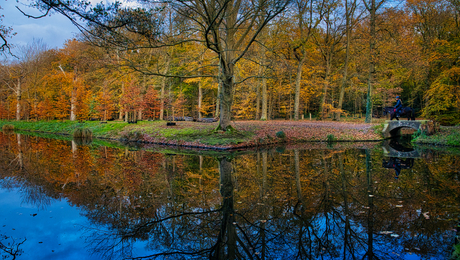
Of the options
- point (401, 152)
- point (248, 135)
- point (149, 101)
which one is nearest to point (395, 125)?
point (401, 152)

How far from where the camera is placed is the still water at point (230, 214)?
3.32 meters

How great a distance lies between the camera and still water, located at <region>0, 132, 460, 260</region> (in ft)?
10.9

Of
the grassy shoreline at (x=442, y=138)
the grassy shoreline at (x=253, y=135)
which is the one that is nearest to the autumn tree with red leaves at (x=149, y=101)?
the grassy shoreline at (x=253, y=135)

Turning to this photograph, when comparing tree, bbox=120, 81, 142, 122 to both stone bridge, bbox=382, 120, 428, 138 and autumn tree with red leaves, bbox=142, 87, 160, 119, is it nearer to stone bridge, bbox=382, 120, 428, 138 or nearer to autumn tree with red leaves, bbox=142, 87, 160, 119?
autumn tree with red leaves, bbox=142, 87, 160, 119

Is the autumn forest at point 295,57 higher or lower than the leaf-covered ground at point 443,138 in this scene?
higher

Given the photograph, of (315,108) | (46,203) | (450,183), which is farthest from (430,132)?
(315,108)

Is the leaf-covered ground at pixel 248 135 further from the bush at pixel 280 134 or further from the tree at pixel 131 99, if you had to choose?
the tree at pixel 131 99

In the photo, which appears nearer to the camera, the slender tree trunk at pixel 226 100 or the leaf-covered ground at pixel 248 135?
the leaf-covered ground at pixel 248 135

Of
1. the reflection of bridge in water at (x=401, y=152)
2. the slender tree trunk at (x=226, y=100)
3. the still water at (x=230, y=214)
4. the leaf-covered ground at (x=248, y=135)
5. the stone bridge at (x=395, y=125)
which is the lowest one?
the still water at (x=230, y=214)

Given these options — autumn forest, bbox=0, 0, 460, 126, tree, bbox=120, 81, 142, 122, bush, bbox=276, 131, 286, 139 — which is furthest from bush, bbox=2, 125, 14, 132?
bush, bbox=276, 131, 286, 139

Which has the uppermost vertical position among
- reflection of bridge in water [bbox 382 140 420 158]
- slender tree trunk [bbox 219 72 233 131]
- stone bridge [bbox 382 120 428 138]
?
slender tree trunk [bbox 219 72 233 131]

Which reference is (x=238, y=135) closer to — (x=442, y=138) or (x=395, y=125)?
(x=395, y=125)

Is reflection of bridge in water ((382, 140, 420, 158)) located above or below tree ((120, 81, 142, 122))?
below

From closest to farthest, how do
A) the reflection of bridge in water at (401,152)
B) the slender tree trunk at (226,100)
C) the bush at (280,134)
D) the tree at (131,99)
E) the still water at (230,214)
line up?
the still water at (230,214) < the reflection of bridge in water at (401,152) < the slender tree trunk at (226,100) < the bush at (280,134) < the tree at (131,99)
